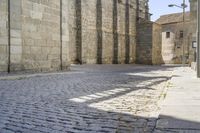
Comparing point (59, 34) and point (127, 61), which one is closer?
point (59, 34)

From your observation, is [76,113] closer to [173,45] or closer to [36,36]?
[36,36]

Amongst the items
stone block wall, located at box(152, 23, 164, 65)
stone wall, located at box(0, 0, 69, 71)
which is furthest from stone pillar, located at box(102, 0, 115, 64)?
stone wall, located at box(0, 0, 69, 71)

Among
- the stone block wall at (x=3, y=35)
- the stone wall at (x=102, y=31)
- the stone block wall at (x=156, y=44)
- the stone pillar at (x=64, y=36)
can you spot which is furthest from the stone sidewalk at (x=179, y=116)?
the stone block wall at (x=156, y=44)

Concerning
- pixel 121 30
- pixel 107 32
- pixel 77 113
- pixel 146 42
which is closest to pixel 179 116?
pixel 77 113

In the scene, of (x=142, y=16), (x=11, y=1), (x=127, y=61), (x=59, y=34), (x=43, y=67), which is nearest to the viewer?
(x=11, y=1)

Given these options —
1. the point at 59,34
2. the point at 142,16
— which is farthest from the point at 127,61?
the point at 59,34

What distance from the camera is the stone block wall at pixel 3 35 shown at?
45.8 ft

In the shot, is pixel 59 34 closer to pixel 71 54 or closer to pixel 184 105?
pixel 71 54

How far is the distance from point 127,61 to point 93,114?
1331 inches

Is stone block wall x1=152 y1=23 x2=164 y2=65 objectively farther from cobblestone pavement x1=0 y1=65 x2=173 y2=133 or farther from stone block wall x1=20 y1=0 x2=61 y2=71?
cobblestone pavement x1=0 y1=65 x2=173 y2=133

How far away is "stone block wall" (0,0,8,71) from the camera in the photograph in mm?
13953

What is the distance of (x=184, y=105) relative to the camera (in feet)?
20.1

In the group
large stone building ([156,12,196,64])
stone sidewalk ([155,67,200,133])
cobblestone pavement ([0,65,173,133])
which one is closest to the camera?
stone sidewalk ([155,67,200,133])

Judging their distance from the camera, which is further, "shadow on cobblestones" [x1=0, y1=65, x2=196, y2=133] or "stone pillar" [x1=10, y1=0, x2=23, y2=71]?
"stone pillar" [x1=10, y1=0, x2=23, y2=71]
